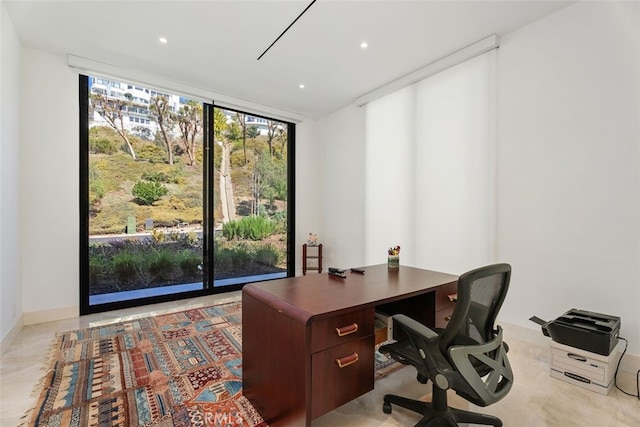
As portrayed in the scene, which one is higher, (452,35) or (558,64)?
(452,35)

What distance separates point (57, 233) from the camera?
3230 mm

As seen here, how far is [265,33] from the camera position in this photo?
2.79 meters

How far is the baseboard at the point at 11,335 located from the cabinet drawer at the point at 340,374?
2862 millimetres

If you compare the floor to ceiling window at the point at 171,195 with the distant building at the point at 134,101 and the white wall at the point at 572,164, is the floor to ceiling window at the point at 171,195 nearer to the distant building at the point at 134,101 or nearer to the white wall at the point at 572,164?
the distant building at the point at 134,101

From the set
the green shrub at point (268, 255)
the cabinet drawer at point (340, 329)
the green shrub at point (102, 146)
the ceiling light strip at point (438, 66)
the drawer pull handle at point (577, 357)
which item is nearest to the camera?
the cabinet drawer at point (340, 329)

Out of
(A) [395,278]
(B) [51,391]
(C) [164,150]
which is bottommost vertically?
(B) [51,391]

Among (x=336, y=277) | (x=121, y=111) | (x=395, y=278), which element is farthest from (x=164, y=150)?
(x=395, y=278)

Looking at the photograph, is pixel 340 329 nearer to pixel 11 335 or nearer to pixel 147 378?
pixel 147 378

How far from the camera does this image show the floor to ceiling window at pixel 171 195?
139 inches

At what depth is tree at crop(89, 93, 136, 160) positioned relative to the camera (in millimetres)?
3525

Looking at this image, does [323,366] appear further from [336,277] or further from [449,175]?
[449,175]

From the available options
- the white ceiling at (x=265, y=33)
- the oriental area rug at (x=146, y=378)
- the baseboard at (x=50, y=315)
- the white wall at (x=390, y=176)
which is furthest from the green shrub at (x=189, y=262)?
the white wall at (x=390, y=176)

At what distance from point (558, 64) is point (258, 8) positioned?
2.68 meters

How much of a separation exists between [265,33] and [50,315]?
3880 millimetres
